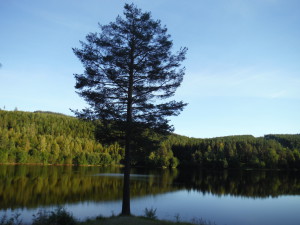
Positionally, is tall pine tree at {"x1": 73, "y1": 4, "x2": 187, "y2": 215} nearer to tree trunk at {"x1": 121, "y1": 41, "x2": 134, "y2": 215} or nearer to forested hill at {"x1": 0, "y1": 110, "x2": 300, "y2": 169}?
tree trunk at {"x1": 121, "y1": 41, "x2": 134, "y2": 215}

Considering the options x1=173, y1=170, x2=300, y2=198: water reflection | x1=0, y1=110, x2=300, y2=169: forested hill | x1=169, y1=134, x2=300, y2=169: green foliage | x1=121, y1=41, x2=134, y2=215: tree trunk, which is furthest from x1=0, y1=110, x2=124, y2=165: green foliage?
x1=121, y1=41, x2=134, y2=215: tree trunk

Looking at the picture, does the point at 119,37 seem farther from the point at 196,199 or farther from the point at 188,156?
the point at 188,156

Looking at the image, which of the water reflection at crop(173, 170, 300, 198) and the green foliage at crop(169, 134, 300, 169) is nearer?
the water reflection at crop(173, 170, 300, 198)

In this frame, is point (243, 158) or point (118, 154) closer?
point (243, 158)

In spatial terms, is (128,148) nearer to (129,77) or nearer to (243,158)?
(129,77)

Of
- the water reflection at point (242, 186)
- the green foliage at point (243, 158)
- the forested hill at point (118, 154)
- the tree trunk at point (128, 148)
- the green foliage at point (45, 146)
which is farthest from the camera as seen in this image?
the green foliage at point (243, 158)

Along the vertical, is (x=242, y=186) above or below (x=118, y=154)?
below

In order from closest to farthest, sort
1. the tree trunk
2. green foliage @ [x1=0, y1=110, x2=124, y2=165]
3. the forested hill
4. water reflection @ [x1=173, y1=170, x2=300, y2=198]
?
the tree trunk
water reflection @ [x1=173, y1=170, x2=300, y2=198]
green foliage @ [x1=0, y1=110, x2=124, y2=165]
the forested hill

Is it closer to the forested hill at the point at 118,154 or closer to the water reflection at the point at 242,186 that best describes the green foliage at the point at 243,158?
the forested hill at the point at 118,154

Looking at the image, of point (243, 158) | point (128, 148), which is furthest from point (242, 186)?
point (243, 158)

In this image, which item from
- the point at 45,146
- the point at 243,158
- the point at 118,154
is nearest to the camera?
the point at 45,146

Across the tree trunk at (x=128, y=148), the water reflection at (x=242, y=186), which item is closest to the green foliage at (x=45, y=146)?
the water reflection at (x=242, y=186)

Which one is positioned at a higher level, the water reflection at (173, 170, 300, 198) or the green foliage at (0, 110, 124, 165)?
the green foliage at (0, 110, 124, 165)

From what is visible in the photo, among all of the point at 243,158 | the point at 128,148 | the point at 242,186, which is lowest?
the point at 242,186
